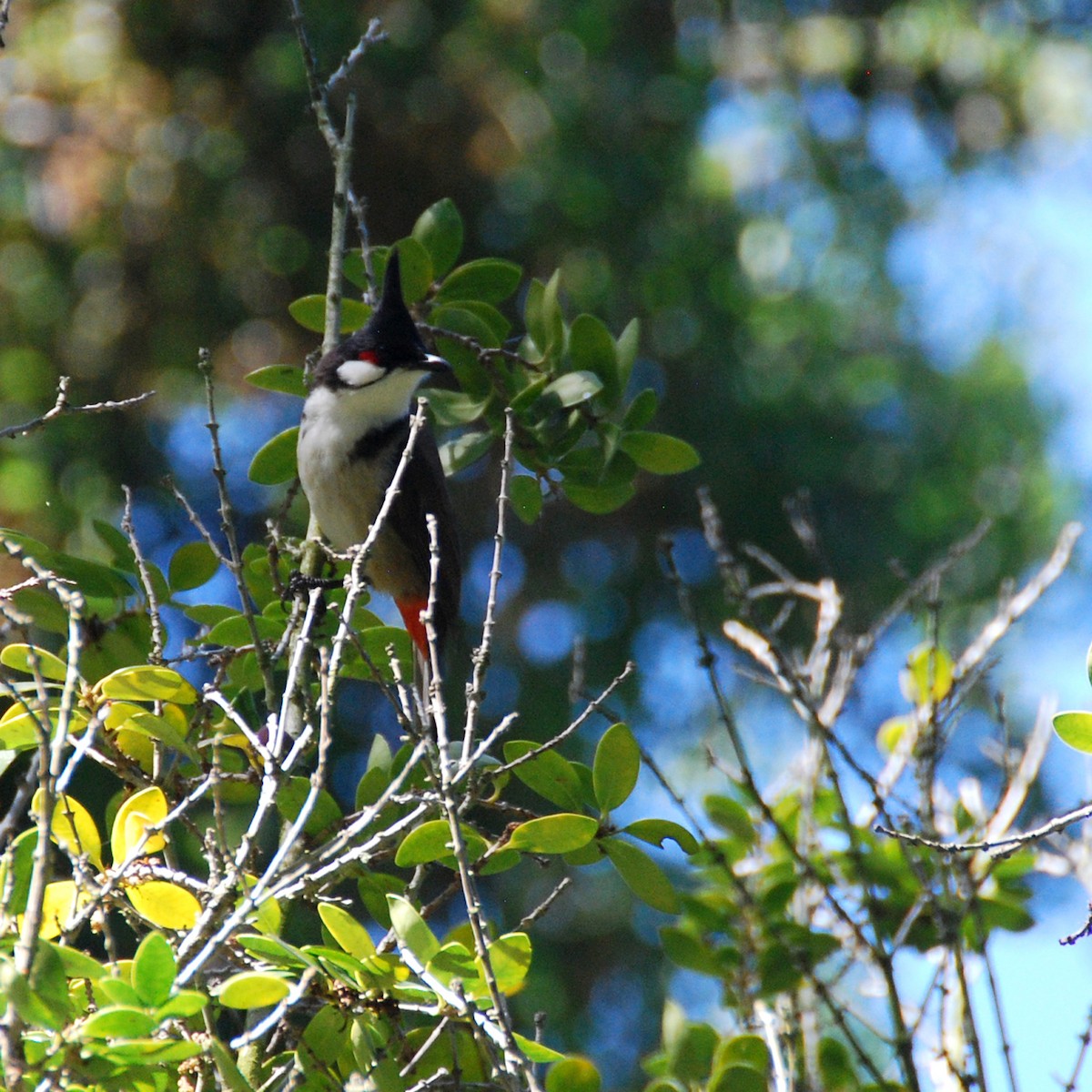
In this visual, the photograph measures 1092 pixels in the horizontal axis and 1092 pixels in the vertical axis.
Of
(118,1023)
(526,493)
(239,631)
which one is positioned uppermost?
(526,493)

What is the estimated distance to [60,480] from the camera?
5.34 meters

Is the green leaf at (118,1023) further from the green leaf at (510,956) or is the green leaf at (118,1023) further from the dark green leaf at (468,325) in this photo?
the dark green leaf at (468,325)

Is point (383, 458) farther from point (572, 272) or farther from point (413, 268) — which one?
point (572, 272)

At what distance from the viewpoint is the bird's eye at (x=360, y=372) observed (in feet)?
8.78

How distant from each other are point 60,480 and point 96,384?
0.60 metres

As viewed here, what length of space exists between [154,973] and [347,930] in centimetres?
30

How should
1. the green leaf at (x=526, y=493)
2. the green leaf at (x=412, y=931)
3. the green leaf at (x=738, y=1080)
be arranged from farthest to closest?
the green leaf at (x=526, y=493)
the green leaf at (x=738, y=1080)
the green leaf at (x=412, y=931)

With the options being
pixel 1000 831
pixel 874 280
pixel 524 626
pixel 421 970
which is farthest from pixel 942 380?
pixel 421 970

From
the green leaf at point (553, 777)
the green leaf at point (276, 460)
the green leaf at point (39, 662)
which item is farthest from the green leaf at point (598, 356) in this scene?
the green leaf at point (39, 662)

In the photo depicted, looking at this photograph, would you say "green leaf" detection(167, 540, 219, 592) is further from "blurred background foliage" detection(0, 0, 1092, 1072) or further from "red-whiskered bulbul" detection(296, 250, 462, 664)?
"blurred background foliage" detection(0, 0, 1092, 1072)

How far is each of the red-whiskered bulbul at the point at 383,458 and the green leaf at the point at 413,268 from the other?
0.02 metres

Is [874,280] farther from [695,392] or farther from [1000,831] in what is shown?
[1000,831]

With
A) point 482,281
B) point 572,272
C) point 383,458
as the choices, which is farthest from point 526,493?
point 572,272

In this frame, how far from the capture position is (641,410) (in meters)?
2.17
